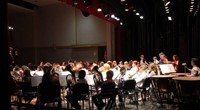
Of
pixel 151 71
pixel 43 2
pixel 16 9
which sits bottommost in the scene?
pixel 151 71

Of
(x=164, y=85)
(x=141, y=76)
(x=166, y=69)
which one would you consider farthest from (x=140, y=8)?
(x=164, y=85)

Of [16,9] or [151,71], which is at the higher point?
[16,9]

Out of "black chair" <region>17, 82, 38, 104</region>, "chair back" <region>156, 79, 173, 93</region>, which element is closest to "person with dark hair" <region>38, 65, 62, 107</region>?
"black chair" <region>17, 82, 38, 104</region>

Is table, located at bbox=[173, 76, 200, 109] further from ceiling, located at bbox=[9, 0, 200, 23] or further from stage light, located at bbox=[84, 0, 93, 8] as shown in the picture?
stage light, located at bbox=[84, 0, 93, 8]

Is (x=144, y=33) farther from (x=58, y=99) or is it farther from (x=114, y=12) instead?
(x=58, y=99)

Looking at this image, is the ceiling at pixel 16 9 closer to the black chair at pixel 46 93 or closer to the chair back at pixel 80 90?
the black chair at pixel 46 93

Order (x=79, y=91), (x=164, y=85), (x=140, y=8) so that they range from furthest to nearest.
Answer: (x=140, y=8) < (x=164, y=85) < (x=79, y=91)

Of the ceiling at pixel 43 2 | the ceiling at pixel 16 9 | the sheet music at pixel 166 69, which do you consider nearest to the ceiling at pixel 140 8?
the sheet music at pixel 166 69

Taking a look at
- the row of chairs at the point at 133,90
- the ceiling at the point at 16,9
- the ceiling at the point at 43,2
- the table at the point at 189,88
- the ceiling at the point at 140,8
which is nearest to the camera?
the table at the point at 189,88

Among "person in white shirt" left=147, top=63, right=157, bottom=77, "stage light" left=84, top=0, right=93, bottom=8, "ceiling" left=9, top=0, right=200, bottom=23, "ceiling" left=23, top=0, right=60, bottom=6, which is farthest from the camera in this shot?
"ceiling" left=23, top=0, right=60, bottom=6

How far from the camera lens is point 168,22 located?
1728 centimetres

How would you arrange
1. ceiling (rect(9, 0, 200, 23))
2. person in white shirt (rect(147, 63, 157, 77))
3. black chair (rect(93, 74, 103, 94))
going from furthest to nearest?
ceiling (rect(9, 0, 200, 23)) < person in white shirt (rect(147, 63, 157, 77)) < black chair (rect(93, 74, 103, 94))

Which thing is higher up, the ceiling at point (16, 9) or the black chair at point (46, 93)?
the ceiling at point (16, 9)

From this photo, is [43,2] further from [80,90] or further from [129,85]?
[80,90]
